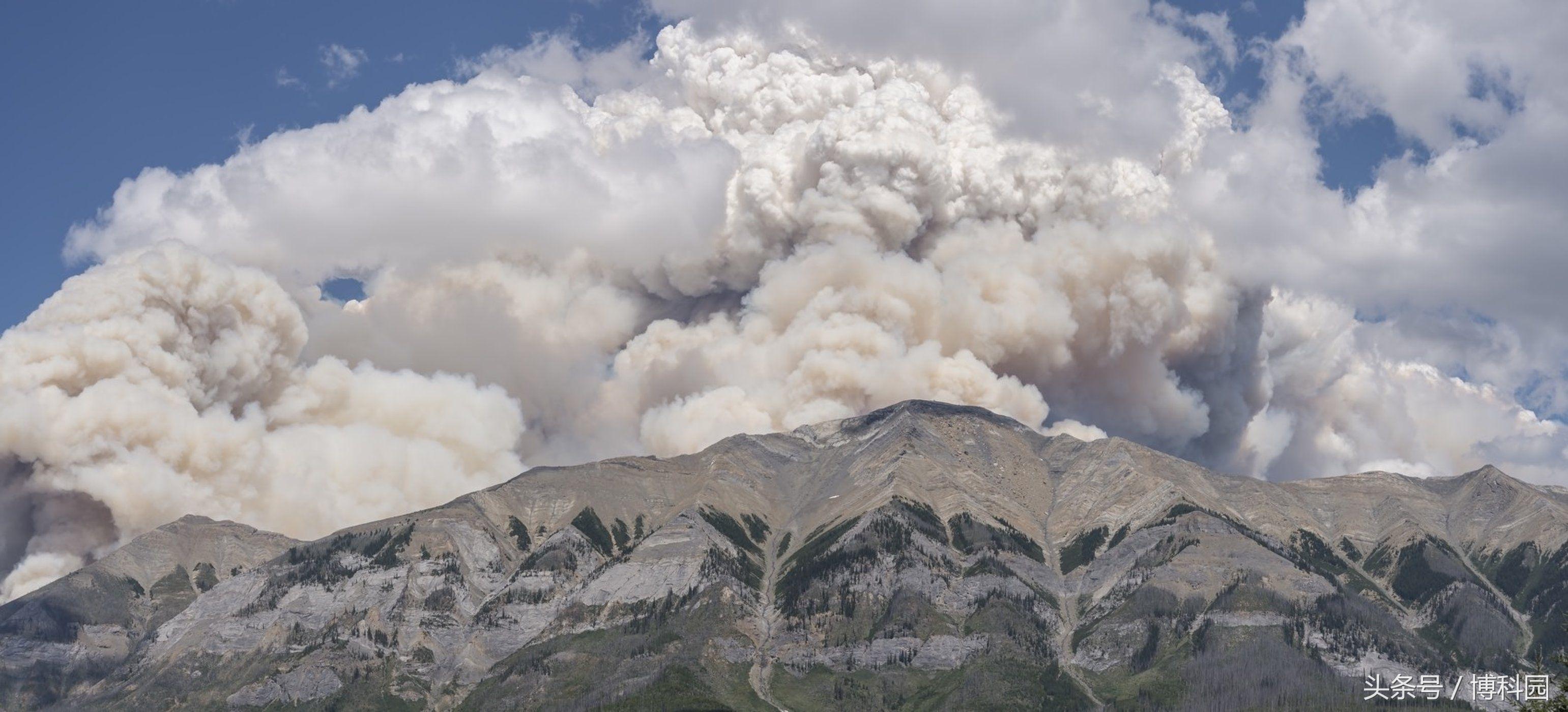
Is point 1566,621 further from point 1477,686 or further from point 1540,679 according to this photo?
point 1477,686

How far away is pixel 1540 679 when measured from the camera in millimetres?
97875

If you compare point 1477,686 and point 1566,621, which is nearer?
point 1566,621

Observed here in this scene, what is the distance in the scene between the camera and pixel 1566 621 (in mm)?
69438

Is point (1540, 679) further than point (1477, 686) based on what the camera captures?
No

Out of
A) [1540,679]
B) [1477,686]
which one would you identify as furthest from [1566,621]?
[1477,686]

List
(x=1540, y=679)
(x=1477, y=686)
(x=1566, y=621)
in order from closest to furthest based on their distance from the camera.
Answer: (x=1566, y=621) → (x=1540, y=679) → (x=1477, y=686)

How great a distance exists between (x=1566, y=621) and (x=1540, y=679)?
32863mm

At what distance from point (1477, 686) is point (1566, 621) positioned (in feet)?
309

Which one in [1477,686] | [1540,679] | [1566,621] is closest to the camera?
[1566,621]

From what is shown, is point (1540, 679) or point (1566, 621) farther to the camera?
point (1540, 679)

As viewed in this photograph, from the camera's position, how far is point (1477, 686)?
503 feet

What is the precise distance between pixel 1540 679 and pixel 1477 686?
2415 inches
